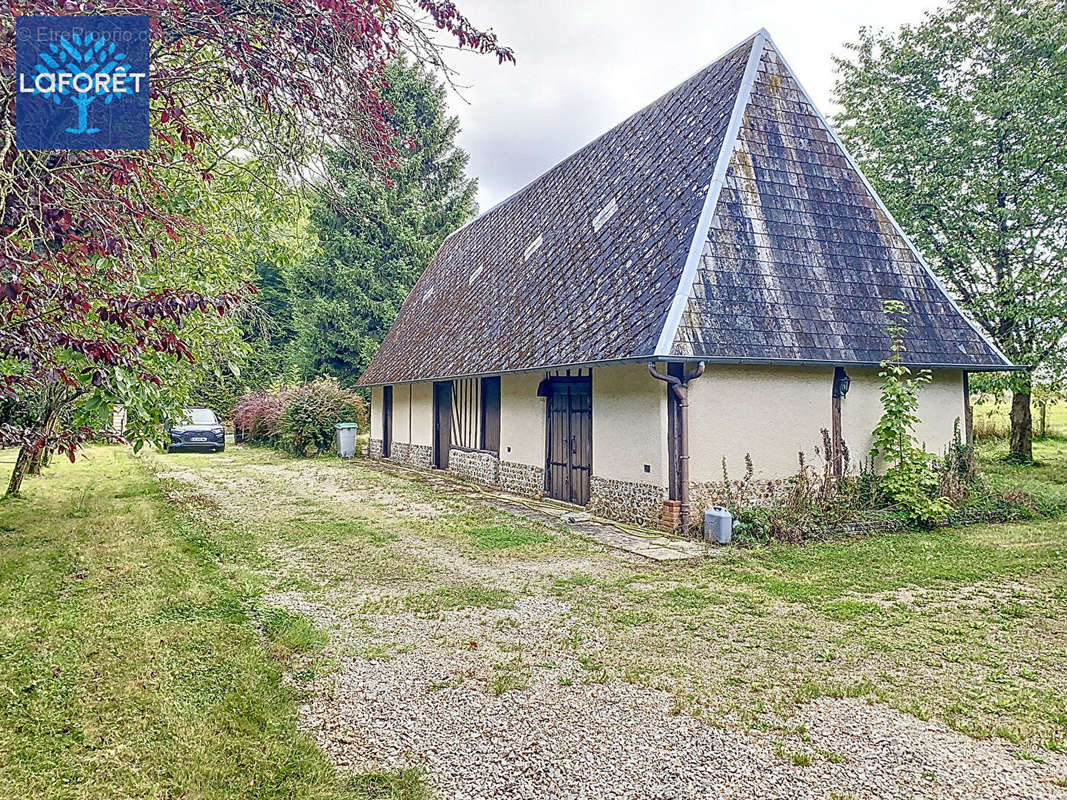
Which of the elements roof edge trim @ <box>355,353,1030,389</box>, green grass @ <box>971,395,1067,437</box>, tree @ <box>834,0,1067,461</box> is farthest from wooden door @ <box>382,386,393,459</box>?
green grass @ <box>971,395,1067,437</box>

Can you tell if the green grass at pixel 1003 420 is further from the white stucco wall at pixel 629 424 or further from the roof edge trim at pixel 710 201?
the white stucco wall at pixel 629 424

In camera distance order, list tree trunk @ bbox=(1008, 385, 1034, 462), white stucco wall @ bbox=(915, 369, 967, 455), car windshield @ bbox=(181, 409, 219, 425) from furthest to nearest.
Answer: car windshield @ bbox=(181, 409, 219, 425) → tree trunk @ bbox=(1008, 385, 1034, 462) → white stucco wall @ bbox=(915, 369, 967, 455)

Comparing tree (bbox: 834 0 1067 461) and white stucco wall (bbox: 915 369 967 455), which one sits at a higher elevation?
tree (bbox: 834 0 1067 461)

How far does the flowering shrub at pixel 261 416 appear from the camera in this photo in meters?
22.0

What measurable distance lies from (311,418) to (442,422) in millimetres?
6417

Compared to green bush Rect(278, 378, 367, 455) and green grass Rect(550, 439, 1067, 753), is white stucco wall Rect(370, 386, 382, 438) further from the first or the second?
green grass Rect(550, 439, 1067, 753)

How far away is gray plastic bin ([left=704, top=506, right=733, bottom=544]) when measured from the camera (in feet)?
25.8

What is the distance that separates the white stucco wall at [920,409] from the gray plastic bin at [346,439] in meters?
14.8

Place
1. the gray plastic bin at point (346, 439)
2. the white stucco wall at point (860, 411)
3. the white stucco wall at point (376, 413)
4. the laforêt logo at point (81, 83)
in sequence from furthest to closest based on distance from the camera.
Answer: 1. the gray plastic bin at point (346, 439)
2. the white stucco wall at point (376, 413)
3. the white stucco wall at point (860, 411)
4. the laforêt logo at point (81, 83)

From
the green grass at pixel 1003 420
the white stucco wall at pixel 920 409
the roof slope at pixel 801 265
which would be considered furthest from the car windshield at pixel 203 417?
the green grass at pixel 1003 420

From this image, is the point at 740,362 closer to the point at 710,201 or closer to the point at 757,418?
the point at 757,418

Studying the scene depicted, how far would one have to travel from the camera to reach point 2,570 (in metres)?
6.39

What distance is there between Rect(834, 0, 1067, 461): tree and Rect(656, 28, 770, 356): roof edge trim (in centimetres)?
695

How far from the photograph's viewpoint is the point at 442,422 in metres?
15.8
